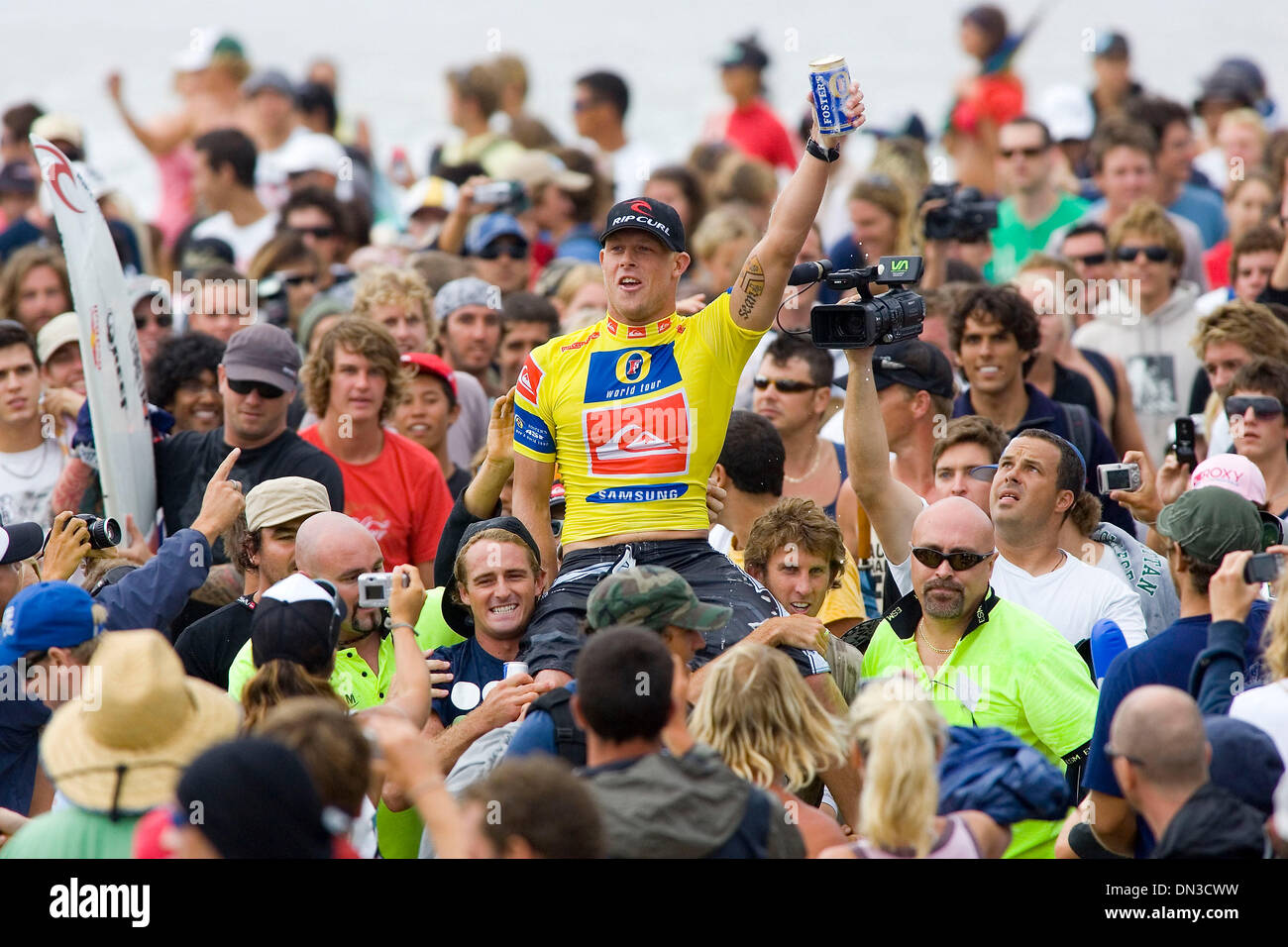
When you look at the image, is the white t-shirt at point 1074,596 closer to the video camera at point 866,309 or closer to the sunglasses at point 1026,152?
the video camera at point 866,309

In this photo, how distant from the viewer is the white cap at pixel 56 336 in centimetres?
803

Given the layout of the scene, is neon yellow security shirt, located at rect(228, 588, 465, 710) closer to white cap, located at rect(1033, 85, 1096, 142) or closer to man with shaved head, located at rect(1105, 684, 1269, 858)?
man with shaved head, located at rect(1105, 684, 1269, 858)

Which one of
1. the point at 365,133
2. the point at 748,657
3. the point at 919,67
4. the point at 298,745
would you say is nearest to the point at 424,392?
the point at 748,657

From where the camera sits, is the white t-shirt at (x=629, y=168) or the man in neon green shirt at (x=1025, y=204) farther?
the white t-shirt at (x=629, y=168)

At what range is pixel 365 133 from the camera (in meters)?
15.0

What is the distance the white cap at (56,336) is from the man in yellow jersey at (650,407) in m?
3.27

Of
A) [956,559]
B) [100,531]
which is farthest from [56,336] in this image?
[956,559]

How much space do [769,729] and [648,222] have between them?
1953 millimetres

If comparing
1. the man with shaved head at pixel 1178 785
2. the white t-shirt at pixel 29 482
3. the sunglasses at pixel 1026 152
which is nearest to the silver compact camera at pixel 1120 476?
the man with shaved head at pixel 1178 785

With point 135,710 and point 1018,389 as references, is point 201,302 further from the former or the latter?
point 135,710

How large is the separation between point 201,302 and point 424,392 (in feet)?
6.05

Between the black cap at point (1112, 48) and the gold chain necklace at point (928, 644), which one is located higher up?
the black cap at point (1112, 48)

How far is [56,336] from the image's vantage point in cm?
809

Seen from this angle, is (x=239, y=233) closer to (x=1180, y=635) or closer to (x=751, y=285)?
(x=751, y=285)
